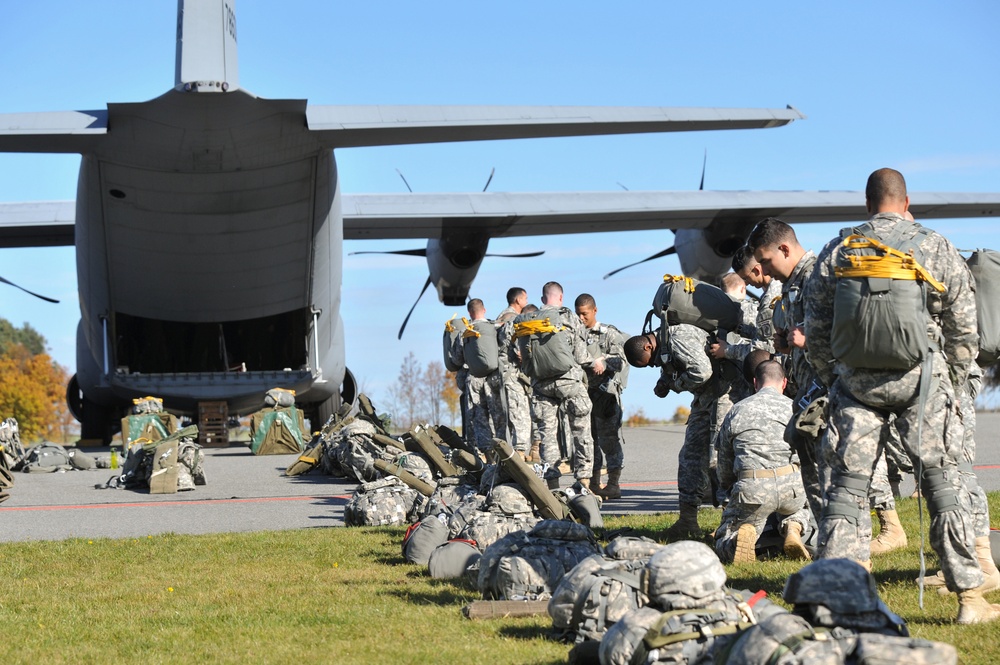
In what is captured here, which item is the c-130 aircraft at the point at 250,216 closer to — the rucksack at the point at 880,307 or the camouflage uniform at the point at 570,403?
the camouflage uniform at the point at 570,403

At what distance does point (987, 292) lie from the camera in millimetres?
5270

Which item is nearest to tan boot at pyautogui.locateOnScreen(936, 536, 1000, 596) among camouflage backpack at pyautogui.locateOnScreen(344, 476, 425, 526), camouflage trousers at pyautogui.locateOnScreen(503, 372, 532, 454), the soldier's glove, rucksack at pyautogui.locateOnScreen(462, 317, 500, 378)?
the soldier's glove

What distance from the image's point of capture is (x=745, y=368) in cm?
695

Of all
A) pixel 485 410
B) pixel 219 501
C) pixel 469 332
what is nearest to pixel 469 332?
pixel 469 332

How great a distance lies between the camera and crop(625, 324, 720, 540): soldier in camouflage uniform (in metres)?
7.09

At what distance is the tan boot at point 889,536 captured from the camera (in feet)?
20.2

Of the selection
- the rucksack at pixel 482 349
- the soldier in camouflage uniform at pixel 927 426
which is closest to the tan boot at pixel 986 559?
the soldier in camouflage uniform at pixel 927 426

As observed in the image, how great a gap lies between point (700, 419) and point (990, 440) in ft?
30.8

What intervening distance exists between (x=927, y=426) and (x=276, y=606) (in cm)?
304

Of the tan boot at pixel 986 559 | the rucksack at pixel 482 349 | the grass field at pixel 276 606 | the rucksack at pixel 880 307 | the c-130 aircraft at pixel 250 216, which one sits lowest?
the grass field at pixel 276 606

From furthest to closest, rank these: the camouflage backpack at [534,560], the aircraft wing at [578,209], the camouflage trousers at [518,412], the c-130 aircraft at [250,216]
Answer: the aircraft wing at [578,209], the c-130 aircraft at [250,216], the camouflage trousers at [518,412], the camouflage backpack at [534,560]

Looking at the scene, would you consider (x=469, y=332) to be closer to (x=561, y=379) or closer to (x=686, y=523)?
(x=561, y=379)

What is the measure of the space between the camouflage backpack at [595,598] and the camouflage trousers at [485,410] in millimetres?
8218

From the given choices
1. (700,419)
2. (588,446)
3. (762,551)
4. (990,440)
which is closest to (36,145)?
(588,446)
